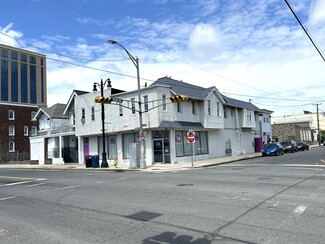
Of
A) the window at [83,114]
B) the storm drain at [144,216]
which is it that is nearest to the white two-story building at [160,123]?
the window at [83,114]

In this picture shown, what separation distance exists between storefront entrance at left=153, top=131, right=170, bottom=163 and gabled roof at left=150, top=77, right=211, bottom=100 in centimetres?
436

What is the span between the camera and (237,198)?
10.3 m

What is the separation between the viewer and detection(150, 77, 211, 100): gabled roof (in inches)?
1308

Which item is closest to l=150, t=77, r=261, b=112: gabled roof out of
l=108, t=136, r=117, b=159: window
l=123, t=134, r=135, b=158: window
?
l=123, t=134, r=135, b=158: window

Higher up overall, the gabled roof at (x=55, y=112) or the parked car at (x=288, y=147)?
the gabled roof at (x=55, y=112)

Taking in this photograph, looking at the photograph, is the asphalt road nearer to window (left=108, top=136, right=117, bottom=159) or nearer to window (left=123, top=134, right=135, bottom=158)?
window (left=123, top=134, right=135, bottom=158)

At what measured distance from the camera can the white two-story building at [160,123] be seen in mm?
30812

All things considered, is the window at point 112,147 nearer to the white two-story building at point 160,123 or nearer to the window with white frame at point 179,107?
the white two-story building at point 160,123

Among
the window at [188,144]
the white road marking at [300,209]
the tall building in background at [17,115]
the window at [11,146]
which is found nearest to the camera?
the white road marking at [300,209]

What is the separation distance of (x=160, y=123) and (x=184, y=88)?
6203 millimetres

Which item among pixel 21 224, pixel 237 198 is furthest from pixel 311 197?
pixel 21 224

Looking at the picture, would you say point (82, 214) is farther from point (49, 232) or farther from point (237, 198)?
point (237, 198)

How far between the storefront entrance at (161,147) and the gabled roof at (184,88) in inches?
172

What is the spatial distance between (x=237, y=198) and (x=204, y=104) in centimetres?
2526
